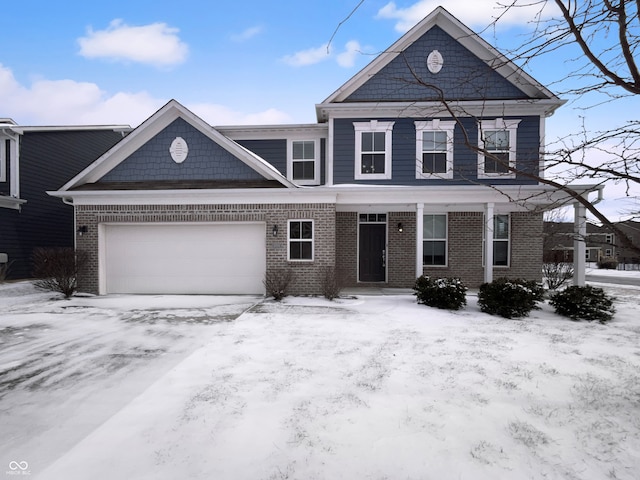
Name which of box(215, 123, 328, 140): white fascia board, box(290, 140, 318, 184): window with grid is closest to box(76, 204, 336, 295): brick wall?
box(290, 140, 318, 184): window with grid

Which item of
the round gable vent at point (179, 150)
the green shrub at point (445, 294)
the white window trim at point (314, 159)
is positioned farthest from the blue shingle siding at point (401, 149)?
the round gable vent at point (179, 150)

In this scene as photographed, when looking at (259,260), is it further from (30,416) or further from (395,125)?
(30,416)

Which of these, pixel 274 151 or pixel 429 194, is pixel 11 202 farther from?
pixel 429 194

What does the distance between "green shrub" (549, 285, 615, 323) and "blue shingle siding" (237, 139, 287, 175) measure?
9.51m

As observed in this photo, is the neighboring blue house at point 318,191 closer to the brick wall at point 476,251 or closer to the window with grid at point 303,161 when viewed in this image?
the brick wall at point 476,251

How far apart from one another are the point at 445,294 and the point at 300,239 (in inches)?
171

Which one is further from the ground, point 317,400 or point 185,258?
point 185,258

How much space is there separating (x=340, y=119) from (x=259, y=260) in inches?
215

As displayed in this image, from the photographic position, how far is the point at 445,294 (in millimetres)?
8516

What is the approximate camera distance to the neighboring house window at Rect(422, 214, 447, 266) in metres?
12.4

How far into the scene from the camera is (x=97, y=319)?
735 cm

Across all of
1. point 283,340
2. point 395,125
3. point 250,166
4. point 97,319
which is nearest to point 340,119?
point 395,125

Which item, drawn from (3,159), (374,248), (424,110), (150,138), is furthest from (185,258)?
(3,159)

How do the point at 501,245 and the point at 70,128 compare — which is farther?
the point at 70,128
